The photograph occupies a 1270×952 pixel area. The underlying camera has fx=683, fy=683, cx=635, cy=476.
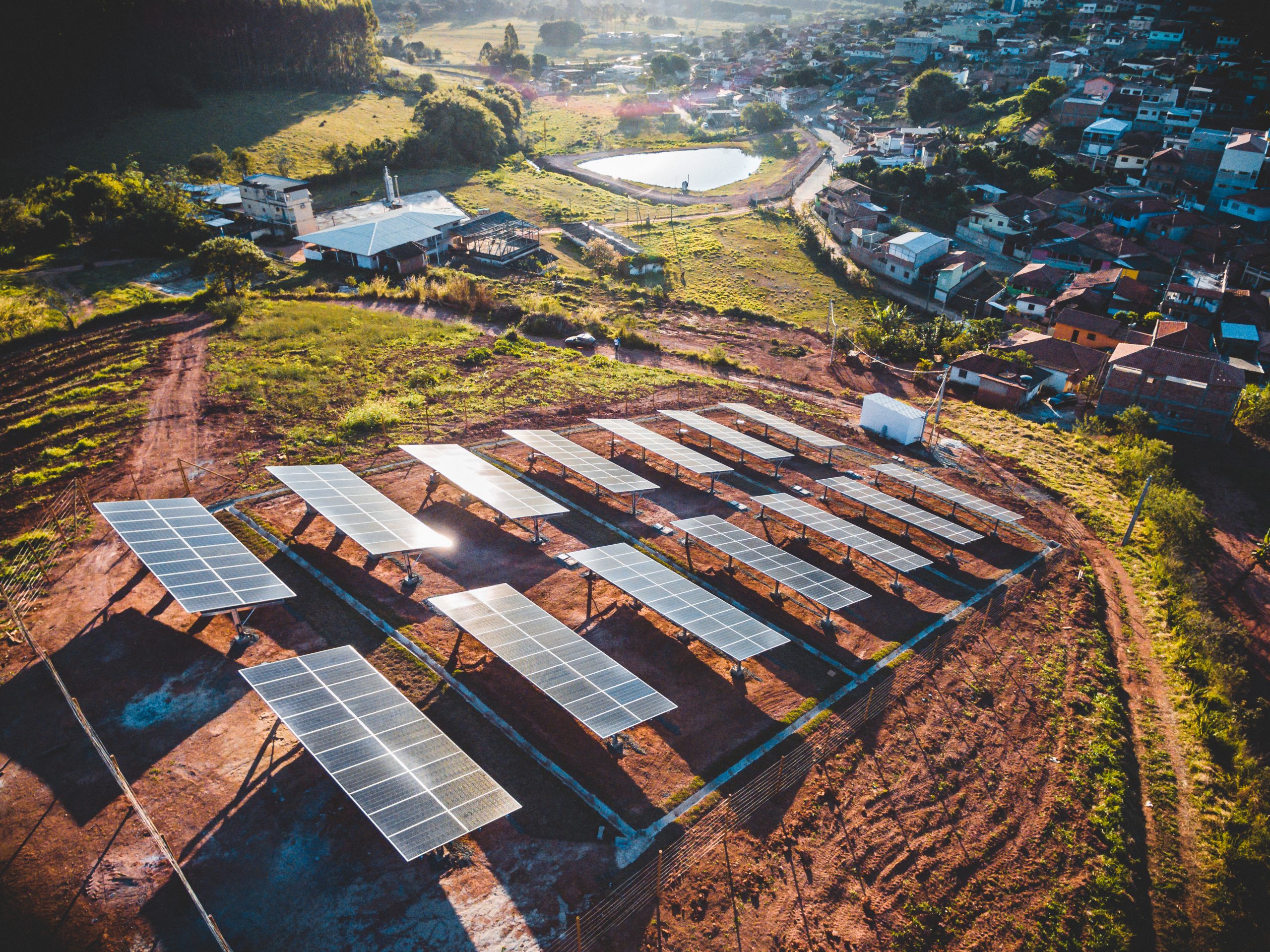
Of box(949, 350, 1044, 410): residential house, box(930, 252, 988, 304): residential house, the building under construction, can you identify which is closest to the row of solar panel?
box(949, 350, 1044, 410): residential house

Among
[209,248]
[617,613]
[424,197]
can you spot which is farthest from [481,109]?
[617,613]

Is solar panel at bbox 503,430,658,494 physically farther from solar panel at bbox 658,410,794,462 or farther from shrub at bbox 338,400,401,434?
shrub at bbox 338,400,401,434

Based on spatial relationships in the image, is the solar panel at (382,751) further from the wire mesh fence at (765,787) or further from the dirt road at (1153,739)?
the dirt road at (1153,739)

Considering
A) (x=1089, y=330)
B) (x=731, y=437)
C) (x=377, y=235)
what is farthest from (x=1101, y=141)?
(x=377, y=235)

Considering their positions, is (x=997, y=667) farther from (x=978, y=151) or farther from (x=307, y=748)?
(x=978, y=151)

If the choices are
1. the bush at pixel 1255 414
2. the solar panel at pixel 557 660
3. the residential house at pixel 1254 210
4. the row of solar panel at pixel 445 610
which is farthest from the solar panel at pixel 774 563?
the residential house at pixel 1254 210

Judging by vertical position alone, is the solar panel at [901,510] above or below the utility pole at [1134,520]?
above
